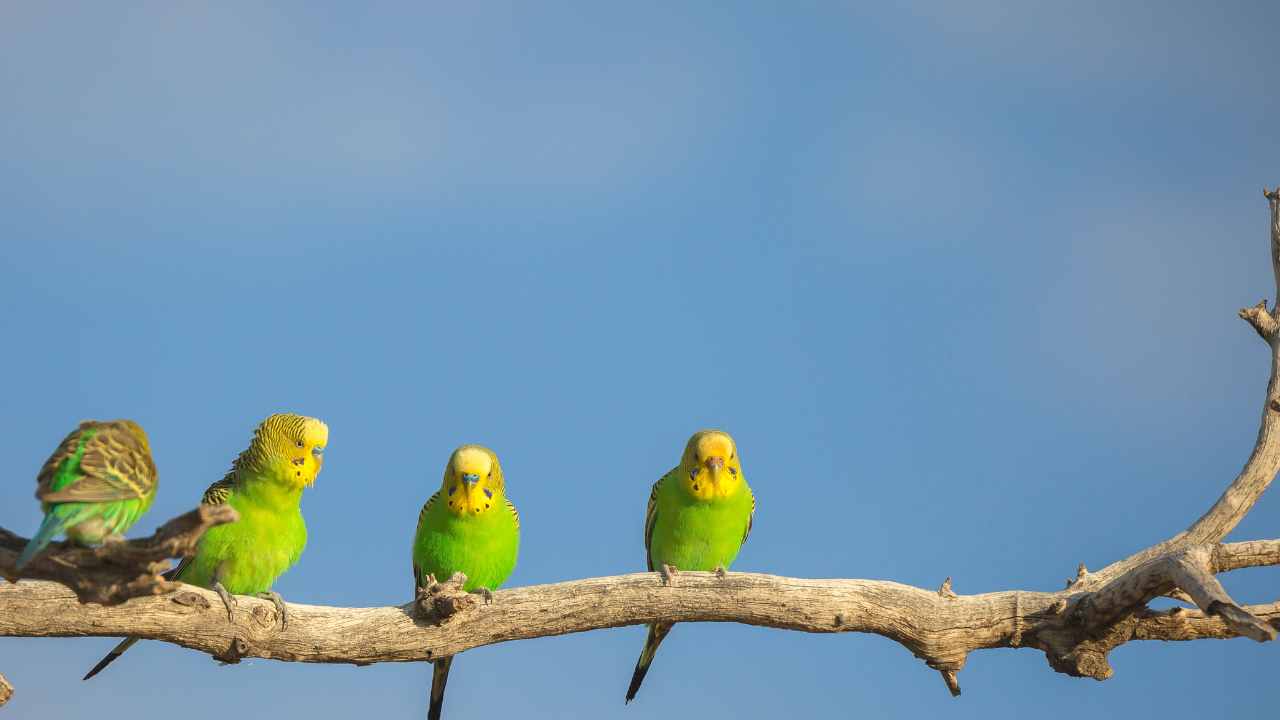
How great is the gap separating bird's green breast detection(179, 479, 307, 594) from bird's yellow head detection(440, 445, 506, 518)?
1180 millimetres

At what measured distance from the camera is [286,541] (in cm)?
907

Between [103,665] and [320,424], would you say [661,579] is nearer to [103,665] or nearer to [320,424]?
[320,424]

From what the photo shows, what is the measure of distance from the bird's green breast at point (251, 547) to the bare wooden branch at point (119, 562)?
1.01m

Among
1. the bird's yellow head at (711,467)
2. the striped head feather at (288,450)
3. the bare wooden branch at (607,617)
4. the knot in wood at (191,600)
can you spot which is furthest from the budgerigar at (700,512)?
the knot in wood at (191,600)

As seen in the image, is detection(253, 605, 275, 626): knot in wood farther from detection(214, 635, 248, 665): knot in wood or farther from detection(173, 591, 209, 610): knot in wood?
detection(173, 591, 209, 610): knot in wood

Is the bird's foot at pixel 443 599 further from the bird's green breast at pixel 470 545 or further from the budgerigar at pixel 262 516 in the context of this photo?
the budgerigar at pixel 262 516

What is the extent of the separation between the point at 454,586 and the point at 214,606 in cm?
167

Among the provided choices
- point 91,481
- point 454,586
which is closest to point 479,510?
point 454,586

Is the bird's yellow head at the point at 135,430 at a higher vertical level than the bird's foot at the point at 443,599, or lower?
higher

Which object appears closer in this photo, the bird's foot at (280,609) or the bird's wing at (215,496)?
the bird's foot at (280,609)

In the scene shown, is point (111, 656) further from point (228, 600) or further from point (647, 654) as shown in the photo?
point (647, 654)

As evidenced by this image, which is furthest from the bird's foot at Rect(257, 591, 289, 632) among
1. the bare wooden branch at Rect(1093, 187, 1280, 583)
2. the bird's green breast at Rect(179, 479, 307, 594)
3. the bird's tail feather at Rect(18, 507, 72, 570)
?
the bare wooden branch at Rect(1093, 187, 1280, 583)

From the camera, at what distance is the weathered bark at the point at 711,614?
324 inches

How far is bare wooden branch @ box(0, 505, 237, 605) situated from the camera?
695 cm
